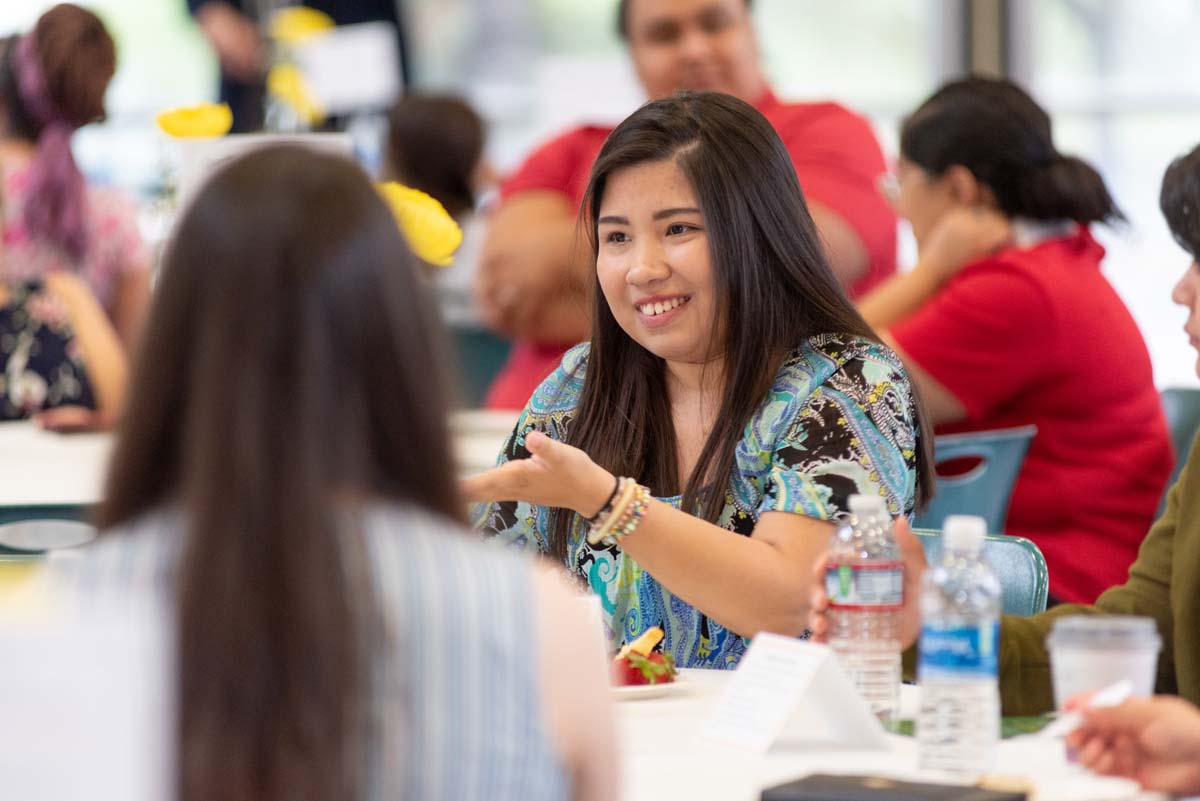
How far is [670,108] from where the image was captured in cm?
217

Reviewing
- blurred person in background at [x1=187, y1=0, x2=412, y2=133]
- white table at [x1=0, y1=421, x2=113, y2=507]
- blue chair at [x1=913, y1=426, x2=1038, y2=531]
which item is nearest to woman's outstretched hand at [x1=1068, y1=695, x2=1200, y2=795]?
blue chair at [x1=913, y1=426, x2=1038, y2=531]

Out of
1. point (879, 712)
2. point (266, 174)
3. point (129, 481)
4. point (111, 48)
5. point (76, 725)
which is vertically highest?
→ point (111, 48)

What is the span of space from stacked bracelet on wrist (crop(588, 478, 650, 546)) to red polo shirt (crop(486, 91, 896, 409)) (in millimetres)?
1520

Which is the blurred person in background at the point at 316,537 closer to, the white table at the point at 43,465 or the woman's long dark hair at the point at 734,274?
the woman's long dark hair at the point at 734,274

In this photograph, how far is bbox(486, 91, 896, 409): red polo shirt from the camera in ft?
11.5

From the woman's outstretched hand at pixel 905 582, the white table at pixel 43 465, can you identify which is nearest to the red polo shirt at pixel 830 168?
the white table at pixel 43 465

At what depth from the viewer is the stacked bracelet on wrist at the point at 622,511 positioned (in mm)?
1900

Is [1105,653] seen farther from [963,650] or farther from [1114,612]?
[1114,612]

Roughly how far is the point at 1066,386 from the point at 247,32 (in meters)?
4.07

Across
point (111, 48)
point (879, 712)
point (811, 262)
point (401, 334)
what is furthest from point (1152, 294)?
point (401, 334)

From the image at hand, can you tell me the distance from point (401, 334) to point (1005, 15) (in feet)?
18.0

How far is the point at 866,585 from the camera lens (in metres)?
1.60

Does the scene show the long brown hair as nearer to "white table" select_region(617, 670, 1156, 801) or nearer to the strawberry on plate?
the strawberry on plate

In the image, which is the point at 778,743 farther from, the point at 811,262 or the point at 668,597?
the point at 811,262
